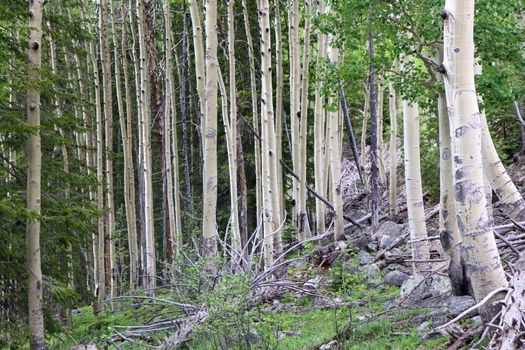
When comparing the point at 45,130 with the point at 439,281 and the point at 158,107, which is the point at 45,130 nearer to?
the point at 439,281

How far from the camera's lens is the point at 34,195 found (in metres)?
7.28

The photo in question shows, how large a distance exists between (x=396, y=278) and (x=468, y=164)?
438 cm

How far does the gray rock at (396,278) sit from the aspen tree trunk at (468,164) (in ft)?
13.2

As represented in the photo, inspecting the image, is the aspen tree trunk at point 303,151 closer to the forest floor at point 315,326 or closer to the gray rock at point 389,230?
the gray rock at point 389,230

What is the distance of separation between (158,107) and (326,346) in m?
10.2

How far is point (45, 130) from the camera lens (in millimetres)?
7820

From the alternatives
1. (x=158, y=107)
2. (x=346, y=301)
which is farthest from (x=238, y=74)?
(x=346, y=301)

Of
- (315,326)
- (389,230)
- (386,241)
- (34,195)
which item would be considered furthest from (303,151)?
(34,195)

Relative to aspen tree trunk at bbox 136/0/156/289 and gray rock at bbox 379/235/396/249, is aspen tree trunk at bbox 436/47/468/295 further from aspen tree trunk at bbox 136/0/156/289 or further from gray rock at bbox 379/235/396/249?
aspen tree trunk at bbox 136/0/156/289

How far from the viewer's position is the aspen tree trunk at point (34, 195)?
23.8ft

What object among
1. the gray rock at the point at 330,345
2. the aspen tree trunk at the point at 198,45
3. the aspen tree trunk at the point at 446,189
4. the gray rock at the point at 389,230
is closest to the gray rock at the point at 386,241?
the gray rock at the point at 389,230

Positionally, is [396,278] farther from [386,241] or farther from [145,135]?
[145,135]

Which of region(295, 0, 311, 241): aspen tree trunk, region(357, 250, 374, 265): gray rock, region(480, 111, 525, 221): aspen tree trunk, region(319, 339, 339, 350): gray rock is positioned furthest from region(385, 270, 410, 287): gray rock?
region(295, 0, 311, 241): aspen tree trunk

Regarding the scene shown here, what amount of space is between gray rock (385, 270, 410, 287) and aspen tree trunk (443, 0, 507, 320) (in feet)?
13.2
